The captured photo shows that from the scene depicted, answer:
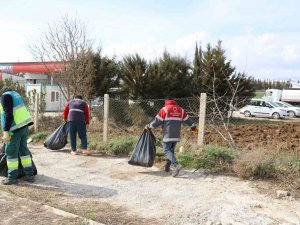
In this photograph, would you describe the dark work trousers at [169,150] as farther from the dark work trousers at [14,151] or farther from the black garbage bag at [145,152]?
the dark work trousers at [14,151]

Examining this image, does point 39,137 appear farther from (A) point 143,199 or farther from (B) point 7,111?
(A) point 143,199

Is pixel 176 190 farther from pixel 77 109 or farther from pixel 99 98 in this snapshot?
pixel 99 98

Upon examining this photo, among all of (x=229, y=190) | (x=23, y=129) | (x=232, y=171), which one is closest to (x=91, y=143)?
(x=23, y=129)

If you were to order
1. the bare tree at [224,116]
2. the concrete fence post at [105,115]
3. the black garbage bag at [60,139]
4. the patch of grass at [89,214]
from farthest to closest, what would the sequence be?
1. the concrete fence post at [105,115]
2. the black garbage bag at [60,139]
3. the bare tree at [224,116]
4. the patch of grass at [89,214]

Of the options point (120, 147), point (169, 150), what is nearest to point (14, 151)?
point (169, 150)

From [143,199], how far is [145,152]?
71.5 inches

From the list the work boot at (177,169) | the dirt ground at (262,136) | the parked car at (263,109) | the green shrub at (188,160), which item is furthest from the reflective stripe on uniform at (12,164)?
the parked car at (263,109)

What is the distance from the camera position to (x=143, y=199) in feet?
18.8

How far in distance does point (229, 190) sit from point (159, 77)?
12776 mm

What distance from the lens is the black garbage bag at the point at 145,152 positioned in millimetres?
7387

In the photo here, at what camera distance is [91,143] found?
33.5ft

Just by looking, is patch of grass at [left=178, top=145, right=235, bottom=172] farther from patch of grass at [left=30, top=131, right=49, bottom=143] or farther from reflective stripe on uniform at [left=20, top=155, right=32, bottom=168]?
patch of grass at [left=30, top=131, right=49, bottom=143]

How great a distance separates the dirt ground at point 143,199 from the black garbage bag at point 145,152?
0.23 metres

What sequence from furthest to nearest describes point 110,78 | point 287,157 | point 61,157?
point 110,78
point 61,157
point 287,157
